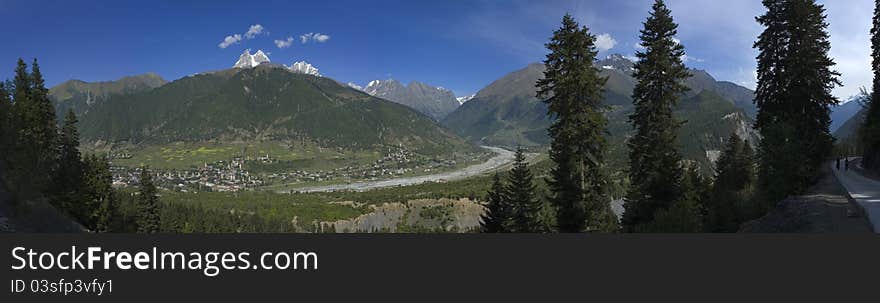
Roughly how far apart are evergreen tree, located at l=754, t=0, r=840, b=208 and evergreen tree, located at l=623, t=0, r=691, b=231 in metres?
5.65

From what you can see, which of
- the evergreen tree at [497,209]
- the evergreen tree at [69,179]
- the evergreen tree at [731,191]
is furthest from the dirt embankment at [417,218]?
the evergreen tree at [497,209]

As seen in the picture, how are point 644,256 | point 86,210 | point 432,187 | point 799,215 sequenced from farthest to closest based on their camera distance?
point 432,187
point 86,210
point 799,215
point 644,256

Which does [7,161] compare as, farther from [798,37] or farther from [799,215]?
[798,37]

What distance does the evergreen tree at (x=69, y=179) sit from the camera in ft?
144

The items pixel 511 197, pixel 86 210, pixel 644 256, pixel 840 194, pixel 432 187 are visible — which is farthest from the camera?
pixel 432 187

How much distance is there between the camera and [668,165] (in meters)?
21.5

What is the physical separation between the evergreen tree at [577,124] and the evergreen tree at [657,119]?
2.52 m

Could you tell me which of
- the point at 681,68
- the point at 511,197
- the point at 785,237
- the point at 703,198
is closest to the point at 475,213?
the point at 703,198

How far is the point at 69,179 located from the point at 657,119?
173ft

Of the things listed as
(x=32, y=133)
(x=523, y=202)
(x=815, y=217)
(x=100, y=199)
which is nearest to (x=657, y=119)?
(x=815, y=217)

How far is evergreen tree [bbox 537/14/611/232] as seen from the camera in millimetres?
19609

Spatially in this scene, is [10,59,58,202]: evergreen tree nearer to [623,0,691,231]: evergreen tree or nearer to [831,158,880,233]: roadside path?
[623,0,691,231]: evergreen tree

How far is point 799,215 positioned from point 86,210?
2274 inches

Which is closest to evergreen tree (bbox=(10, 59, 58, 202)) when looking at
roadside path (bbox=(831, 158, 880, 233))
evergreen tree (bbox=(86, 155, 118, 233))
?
evergreen tree (bbox=(86, 155, 118, 233))
